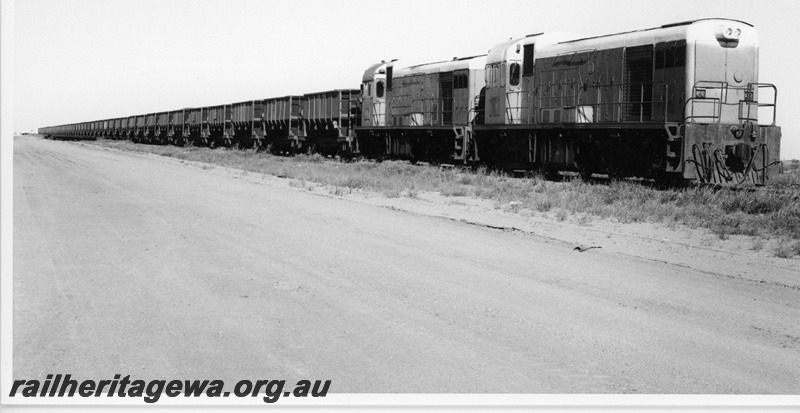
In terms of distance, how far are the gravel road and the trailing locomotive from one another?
7.58m

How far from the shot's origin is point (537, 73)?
20953 mm

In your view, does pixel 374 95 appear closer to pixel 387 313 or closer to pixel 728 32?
pixel 728 32

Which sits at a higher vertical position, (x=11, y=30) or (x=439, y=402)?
(x=11, y=30)

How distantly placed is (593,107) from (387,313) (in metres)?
14.2

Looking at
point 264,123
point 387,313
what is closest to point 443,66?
point 264,123

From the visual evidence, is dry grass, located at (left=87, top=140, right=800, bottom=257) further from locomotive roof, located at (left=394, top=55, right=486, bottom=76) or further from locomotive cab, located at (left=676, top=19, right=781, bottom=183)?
locomotive roof, located at (left=394, top=55, right=486, bottom=76)

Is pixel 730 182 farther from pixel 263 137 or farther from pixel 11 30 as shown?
pixel 263 137

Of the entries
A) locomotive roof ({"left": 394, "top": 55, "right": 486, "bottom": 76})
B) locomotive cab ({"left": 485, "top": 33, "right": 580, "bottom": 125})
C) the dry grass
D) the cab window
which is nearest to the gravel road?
the dry grass

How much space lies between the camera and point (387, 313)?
6.23m

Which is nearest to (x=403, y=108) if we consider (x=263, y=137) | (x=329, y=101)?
(x=329, y=101)

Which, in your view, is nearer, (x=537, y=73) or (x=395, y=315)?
(x=395, y=315)

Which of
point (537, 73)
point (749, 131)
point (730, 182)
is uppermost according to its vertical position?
point (537, 73)

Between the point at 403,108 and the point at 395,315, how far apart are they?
2287 centimetres

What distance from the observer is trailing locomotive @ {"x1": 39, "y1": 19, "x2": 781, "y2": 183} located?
1581 cm
